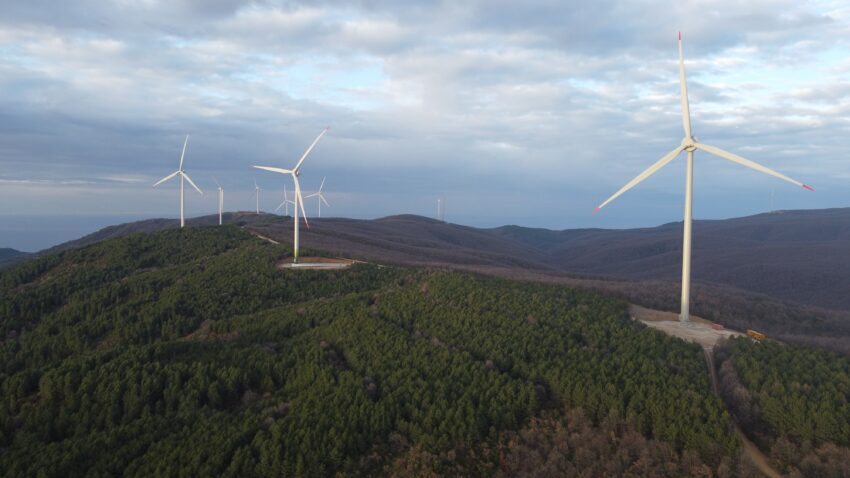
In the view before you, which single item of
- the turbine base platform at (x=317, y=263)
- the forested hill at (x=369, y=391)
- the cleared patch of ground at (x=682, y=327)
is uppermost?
the turbine base platform at (x=317, y=263)

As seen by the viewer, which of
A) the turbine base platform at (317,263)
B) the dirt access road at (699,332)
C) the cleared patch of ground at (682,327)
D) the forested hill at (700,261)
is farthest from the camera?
the turbine base platform at (317,263)

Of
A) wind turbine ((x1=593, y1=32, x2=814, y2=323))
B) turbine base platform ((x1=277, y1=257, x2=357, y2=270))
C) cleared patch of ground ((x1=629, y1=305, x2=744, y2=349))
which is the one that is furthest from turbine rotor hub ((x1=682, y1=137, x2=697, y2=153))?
turbine base platform ((x1=277, y1=257, x2=357, y2=270))

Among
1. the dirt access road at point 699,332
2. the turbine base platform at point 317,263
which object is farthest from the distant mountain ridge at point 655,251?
the dirt access road at point 699,332

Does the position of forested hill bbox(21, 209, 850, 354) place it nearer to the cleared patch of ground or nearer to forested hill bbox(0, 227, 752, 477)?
the cleared patch of ground

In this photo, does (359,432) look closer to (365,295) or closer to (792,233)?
(365,295)

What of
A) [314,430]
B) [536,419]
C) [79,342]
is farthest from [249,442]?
[79,342]

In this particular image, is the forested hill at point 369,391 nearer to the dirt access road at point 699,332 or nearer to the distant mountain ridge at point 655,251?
the dirt access road at point 699,332
